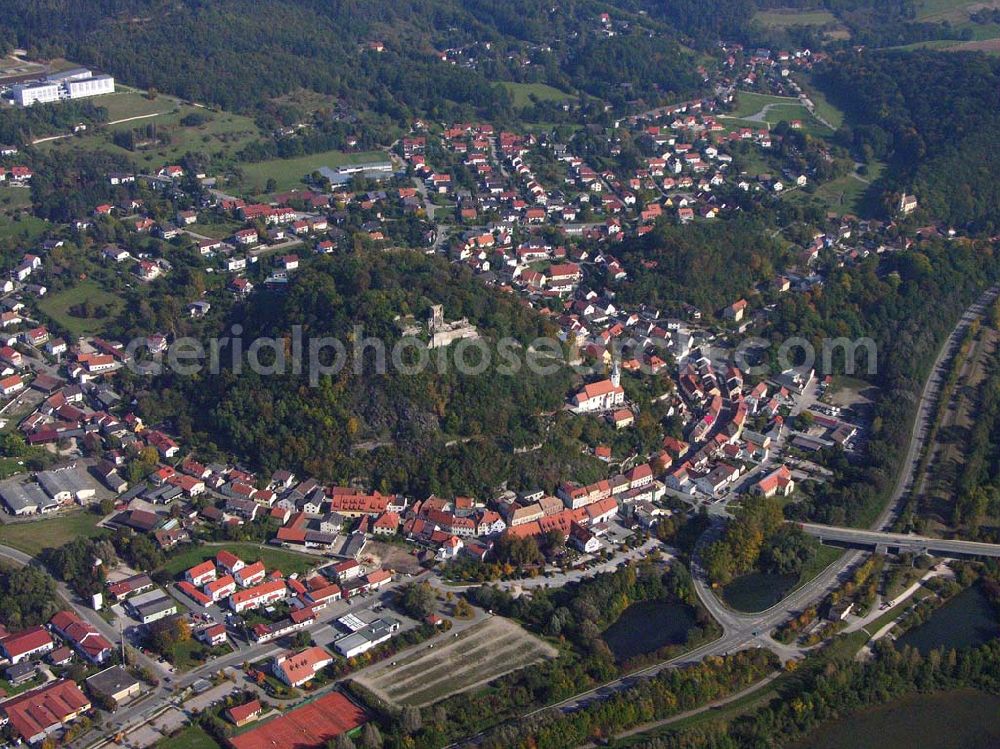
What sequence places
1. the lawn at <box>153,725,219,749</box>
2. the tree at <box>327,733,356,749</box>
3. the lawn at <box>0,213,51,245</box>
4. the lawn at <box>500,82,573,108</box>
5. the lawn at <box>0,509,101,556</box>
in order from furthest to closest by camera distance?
1. the lawn at <box>500,82,573,108</box>
2. the lawn at <box>0,213,51,245</box>
3. the lawn at <box>0,509,101,556</box>
4. the lawn at <box>153,725,219,749</box>
5. the tree at <box>327,733,356,749</box>

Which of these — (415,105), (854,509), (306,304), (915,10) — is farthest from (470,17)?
(854,509)

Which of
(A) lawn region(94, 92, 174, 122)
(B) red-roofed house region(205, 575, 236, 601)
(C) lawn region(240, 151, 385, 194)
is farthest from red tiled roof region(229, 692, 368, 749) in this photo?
(A) lawn region(94, 92, 174, 122)

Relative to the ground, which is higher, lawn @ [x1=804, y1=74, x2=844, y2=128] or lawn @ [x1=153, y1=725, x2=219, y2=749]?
lawn @ [x1=804, y1=74, x2=844, y2=128]

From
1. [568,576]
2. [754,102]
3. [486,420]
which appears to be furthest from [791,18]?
[568,576]

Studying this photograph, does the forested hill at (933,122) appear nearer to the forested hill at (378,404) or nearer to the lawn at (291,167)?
the forested hill at (378,404)

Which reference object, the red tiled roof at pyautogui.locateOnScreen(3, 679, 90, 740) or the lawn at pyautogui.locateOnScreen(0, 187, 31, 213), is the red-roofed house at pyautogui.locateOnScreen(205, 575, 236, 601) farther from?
the lawn at pyautogui.locateOnScreen(0, 187, 31, 213)

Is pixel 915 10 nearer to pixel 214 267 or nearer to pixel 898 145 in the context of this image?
pixel 898 145

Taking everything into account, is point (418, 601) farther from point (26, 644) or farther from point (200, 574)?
point (26, 644)
